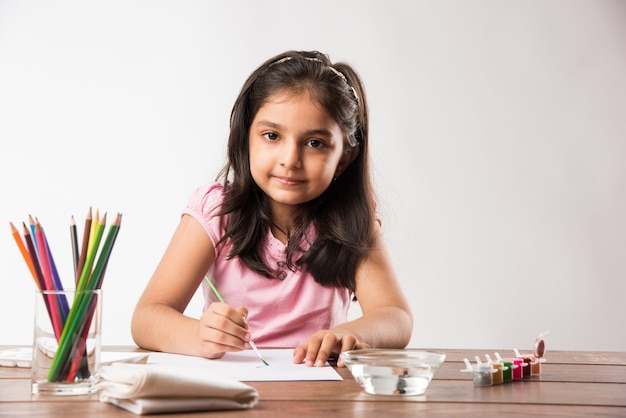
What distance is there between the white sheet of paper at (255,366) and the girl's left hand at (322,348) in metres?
0.01

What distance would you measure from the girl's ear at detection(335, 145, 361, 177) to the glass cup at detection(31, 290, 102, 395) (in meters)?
0.94

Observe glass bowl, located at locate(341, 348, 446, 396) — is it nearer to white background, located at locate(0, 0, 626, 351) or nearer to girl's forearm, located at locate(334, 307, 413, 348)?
girl's forearm, located at locate(334, 307, 413, 348)

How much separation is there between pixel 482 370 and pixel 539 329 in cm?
248

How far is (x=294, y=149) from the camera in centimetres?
153

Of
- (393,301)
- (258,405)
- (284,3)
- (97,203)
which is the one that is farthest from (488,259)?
(258,405)

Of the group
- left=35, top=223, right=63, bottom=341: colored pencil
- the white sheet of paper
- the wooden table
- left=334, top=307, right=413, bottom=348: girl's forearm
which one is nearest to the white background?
left=334, top=307, right=413, bottom=348: girl's forearm

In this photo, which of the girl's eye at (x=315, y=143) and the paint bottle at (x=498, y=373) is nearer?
the paint bottle at (x=498, y=373)

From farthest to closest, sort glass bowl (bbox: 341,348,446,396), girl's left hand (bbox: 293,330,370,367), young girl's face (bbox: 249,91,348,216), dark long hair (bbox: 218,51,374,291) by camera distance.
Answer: dark long hair (bbox: 218,51,374,291), young girl's face (bbox: 249,91,348,216), girl's left hand (bbox: 293,330,370,367), glass bowl (bbox: 341,348,446,396)

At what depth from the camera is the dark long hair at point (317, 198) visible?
5.46 ft

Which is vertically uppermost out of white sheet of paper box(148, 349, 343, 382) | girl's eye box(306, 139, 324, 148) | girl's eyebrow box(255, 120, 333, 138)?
girl's eyebrow box(255, 120, 333, 138)

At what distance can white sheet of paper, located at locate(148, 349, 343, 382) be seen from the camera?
1.02 m

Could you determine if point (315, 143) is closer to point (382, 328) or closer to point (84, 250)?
point (382, 328)

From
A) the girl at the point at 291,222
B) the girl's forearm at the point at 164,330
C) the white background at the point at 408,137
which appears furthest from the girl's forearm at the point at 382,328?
the white background at the point at 408,137

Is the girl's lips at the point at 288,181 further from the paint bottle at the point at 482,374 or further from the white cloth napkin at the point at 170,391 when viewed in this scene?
the white cloth napkin at the point at 170,391
